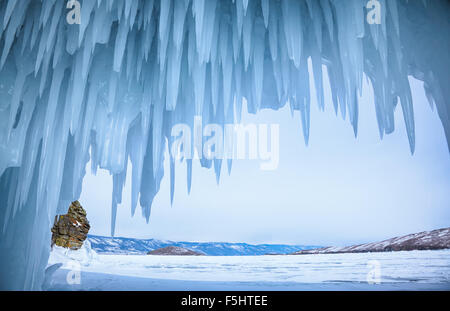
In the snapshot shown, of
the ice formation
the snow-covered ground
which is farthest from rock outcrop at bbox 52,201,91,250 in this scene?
the ice formation

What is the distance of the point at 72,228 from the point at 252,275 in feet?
7.17

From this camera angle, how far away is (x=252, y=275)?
10.2 ft

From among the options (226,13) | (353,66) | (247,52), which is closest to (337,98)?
(353,66)

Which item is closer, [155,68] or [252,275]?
[155,68]

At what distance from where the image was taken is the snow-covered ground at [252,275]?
246 cm

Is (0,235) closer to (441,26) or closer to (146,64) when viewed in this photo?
(146,64)

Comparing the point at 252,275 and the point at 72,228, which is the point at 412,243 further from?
the point at 72,228

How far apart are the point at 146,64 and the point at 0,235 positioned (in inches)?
84.9

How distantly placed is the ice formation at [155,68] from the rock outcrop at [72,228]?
1.74 ft

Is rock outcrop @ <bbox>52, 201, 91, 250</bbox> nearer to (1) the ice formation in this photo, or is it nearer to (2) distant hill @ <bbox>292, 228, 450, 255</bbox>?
(1) the ice formation

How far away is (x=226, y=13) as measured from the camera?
262 cm

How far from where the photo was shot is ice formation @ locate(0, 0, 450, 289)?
2.41m

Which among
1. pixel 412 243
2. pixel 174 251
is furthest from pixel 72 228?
pixel 412 243

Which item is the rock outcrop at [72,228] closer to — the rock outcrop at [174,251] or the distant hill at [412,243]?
the rock outcrop at [174,251]
